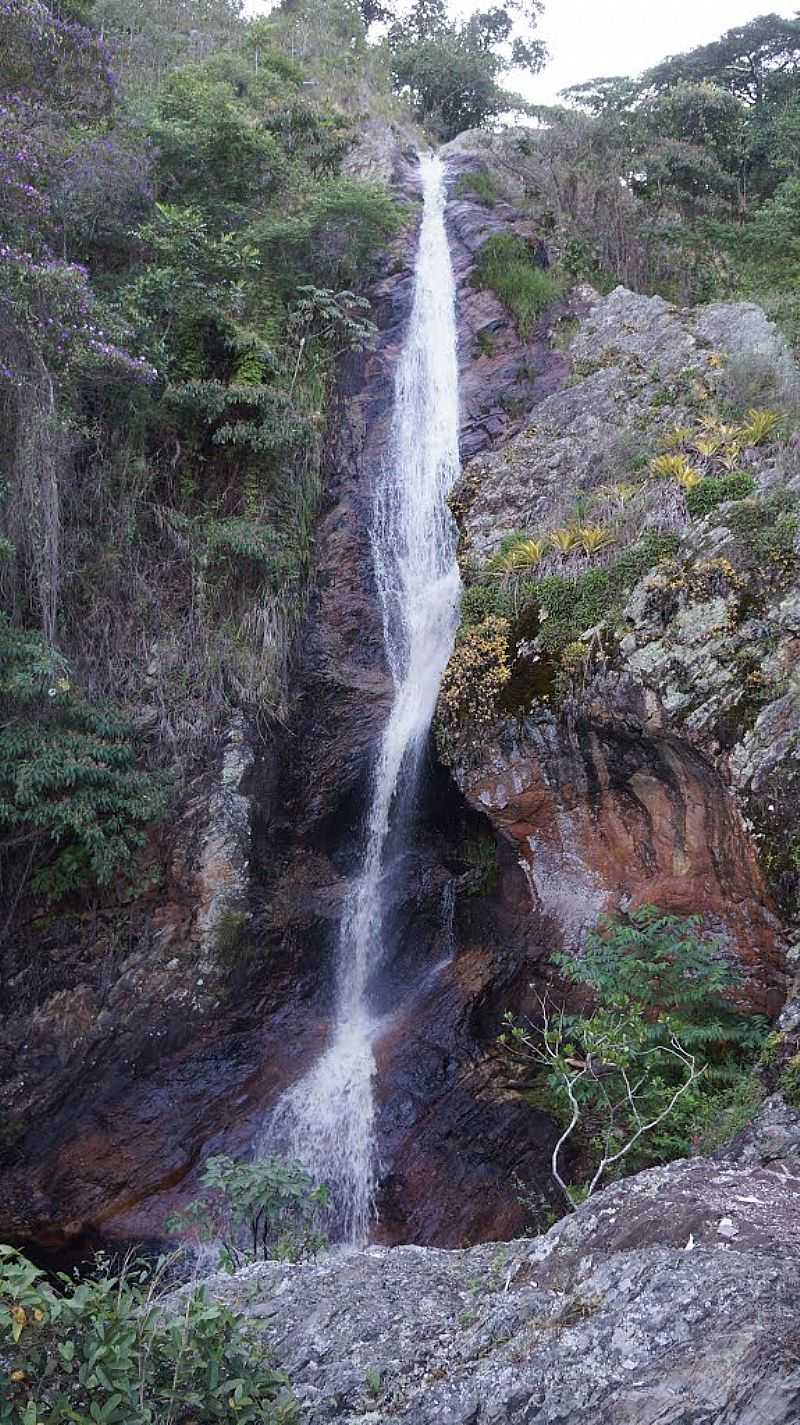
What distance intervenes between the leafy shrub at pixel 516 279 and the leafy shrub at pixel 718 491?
22.7ft

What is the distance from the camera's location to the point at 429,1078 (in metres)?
9.07

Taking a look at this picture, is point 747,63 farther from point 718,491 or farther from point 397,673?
point 397,673

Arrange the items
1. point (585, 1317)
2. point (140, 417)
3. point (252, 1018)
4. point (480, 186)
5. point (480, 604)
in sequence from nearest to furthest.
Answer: point (585, 1317) → point (252, 1018) → point (480, 604) → point (140, 417) → point (480, 186)

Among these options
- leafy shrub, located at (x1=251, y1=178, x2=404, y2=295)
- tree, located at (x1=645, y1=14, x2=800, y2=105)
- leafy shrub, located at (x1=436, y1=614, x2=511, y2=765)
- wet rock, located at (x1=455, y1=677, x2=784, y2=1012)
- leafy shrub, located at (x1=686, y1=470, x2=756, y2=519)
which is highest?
tree, located at (x1=645, y1=14, x2=800, y2=105)

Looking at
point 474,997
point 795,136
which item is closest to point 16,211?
point 474,997

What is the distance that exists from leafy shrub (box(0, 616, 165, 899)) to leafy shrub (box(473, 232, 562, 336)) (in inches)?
379

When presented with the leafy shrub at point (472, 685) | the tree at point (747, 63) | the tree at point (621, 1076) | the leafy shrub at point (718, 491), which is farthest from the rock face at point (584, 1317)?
the tree at point (747, 63)

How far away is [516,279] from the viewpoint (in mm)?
15625

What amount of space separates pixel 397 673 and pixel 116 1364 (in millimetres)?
9063

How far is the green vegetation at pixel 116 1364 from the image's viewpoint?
2883 mm

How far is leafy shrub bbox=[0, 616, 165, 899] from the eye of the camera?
8641mm

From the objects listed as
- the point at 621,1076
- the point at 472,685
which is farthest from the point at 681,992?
the point at 472,685

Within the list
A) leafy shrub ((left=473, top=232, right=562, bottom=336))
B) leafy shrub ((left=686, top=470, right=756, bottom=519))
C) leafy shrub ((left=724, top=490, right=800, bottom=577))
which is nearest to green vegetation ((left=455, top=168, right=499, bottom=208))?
leafy shrub ((left=473, top=232, right=562, bottom=336))

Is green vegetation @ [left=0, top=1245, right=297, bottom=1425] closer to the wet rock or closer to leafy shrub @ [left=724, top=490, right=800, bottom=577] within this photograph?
the wet rock
